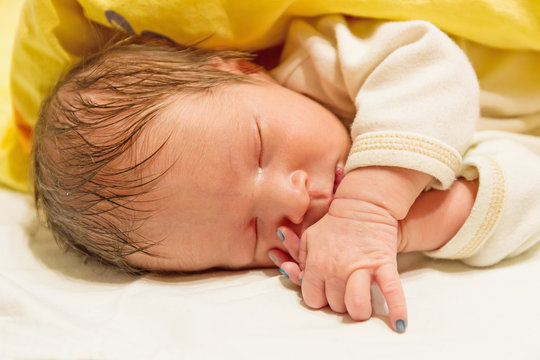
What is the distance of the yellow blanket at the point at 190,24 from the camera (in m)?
1.00

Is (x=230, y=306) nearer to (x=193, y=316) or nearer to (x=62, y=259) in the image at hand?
(x=193, y=316)

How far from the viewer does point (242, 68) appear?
43.9 inches

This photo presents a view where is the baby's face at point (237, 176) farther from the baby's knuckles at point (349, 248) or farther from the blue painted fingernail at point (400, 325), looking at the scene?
the blue painted fingernail at point (400, 325)

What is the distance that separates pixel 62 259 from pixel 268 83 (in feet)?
1.93

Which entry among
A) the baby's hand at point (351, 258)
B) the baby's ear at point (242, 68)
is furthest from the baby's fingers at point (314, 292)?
the baby's ear at point (242, 68)

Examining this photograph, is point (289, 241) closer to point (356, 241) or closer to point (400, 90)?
point (356, 241)

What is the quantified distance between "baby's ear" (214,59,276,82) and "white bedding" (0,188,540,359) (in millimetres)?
428

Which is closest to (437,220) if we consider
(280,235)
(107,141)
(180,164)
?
(280,235)

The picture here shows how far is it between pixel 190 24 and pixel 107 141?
349 mm

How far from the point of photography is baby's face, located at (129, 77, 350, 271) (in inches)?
35.9

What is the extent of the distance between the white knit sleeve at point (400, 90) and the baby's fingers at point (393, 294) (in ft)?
0.61

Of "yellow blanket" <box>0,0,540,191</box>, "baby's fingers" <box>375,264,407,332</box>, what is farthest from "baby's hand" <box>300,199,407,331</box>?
"yellow blanket" <box>0,0,540,191</box>

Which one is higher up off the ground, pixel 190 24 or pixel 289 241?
pixel 190 24

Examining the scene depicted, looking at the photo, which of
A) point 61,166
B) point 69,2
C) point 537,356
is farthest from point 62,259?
point 537,356
